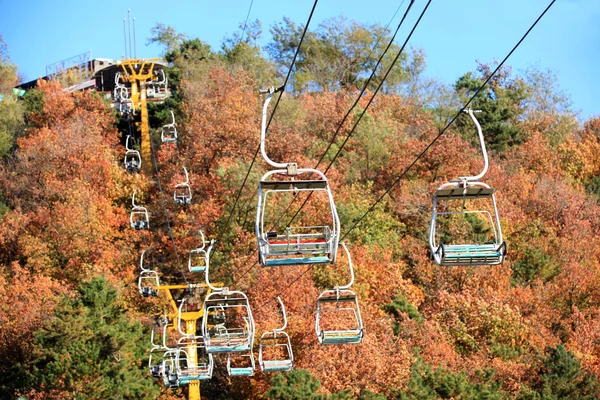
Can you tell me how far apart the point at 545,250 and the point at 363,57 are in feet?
89.6

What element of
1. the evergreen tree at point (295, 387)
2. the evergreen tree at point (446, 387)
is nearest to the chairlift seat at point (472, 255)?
the evergreen tree at point (446, 387)

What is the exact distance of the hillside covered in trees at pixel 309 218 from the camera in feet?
108

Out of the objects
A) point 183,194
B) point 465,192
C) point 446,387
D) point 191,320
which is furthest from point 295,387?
point 465,192

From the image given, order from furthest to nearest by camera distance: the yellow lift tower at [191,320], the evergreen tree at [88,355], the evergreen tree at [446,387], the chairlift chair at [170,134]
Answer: the chairlift chair at [170,134] < the yellow lift tower at [191,320] < the evergreen tree at [88,355] < the evergreen tree at [446,387]

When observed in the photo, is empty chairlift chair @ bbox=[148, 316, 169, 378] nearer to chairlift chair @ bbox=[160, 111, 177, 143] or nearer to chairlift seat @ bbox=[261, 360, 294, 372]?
chairlift seat @ bbox=[261, 360, 294, 372]

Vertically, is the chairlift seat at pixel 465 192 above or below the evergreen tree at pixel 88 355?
above

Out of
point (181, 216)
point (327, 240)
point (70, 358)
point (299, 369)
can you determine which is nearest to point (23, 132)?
point (181, 216)

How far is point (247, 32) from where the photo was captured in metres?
69.9

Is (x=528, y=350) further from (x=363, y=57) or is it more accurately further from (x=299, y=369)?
(x=363, y=57)

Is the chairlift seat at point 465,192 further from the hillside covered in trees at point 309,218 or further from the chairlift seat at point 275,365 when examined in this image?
the hillside covered in trees at point 309,218

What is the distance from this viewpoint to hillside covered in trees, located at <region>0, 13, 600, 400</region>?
32844mm

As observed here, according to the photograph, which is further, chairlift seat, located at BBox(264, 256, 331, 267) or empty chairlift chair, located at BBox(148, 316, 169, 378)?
empty chairlift chair, located at BBox(148, 316, 169, 378)

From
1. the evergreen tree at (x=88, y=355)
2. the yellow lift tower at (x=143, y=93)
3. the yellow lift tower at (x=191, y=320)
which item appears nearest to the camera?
the evergreen tree at (x=88, y=355)

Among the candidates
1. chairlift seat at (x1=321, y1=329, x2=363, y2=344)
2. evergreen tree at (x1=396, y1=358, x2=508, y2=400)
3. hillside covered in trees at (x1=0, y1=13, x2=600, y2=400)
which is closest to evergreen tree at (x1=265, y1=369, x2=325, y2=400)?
hillside covered in trees at (x1=0, y1=13, x2=600, y2=400)
